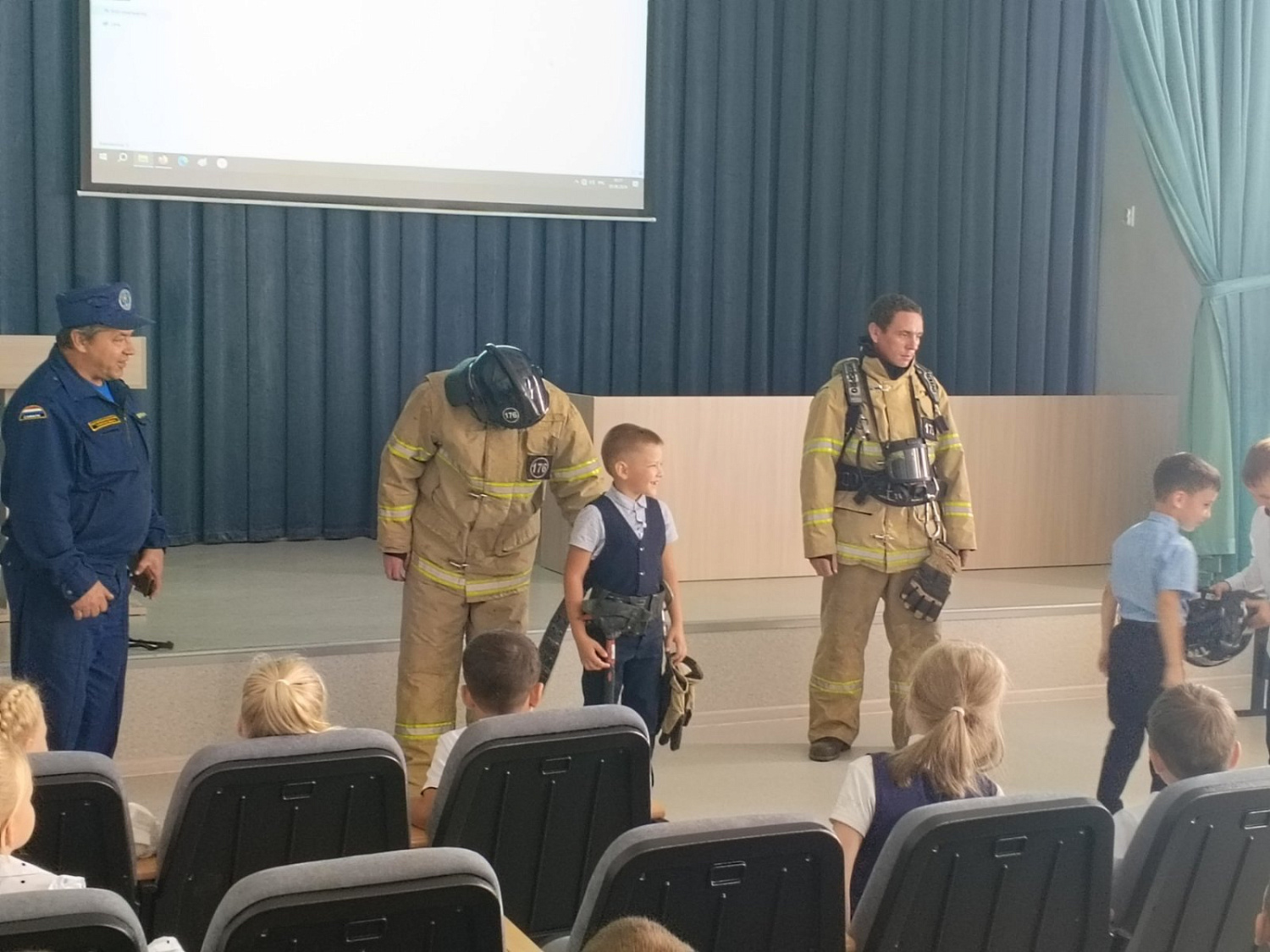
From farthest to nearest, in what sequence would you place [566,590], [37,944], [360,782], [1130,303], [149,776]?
[1130,303] < [149,776] < [566,590] < [360,782] < [37,944]

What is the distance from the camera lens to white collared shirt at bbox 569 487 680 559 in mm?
3975

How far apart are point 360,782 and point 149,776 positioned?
7.41 ft

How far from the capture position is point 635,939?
4.33 feet

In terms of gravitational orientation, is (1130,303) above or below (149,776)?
above

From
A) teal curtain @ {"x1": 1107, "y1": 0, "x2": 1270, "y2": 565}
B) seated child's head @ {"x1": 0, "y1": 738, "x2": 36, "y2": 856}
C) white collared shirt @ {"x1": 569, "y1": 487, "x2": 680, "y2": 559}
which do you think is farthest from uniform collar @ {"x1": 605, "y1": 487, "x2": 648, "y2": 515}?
teal curtain @ {"x1": 1107, "y1": 0, "x2": 1270, "y2": 565}

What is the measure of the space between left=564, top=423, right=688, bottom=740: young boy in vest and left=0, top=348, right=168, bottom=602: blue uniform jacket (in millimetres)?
1094

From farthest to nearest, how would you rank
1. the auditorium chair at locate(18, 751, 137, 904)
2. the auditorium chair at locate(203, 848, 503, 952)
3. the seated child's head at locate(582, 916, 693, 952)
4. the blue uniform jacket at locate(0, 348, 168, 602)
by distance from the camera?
the blue uniform jacket at locate(0, 348, 168, 602), the auditorium chair at locate(18, 751, 137, 904), the auditorium chair at locate(203, 848, 503, 952), the seated child's head at locate(582, 916, 693, 952)

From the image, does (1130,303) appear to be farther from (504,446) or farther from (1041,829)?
(1041,829)

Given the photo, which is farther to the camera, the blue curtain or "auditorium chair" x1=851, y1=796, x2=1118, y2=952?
the blue curtain

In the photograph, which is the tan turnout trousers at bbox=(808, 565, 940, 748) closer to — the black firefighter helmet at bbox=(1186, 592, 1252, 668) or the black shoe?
the black shoe

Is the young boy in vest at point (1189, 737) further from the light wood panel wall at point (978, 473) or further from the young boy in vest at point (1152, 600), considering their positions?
the light wood panel wall at point (978, 473)

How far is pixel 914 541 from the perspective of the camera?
469 centimetres

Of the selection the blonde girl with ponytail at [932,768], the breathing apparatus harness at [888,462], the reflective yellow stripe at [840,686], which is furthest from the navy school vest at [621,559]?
the blonde girl with ponytail at [932,768]

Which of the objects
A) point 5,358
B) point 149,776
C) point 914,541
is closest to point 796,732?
point 914,541
